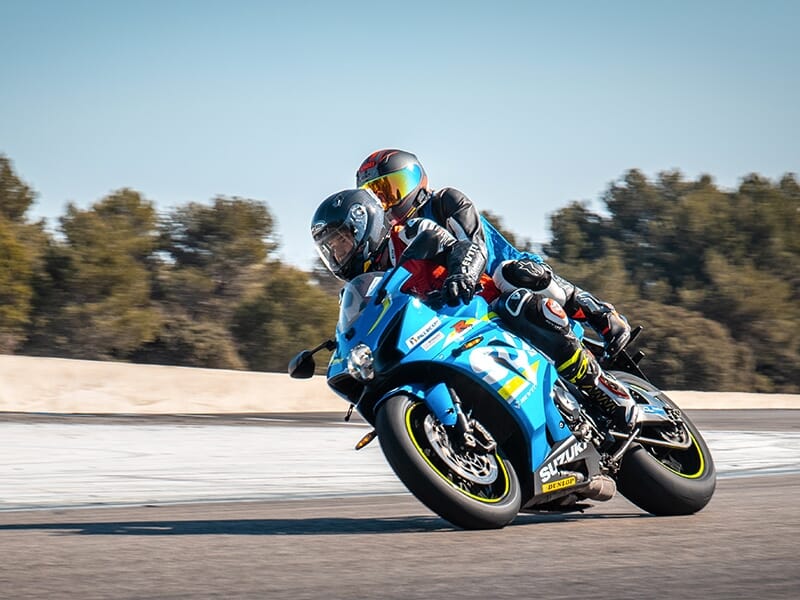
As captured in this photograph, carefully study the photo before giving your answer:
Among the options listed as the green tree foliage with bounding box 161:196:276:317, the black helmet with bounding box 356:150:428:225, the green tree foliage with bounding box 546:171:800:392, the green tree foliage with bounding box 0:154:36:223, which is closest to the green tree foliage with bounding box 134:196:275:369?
the green tree foliage with bounding box 161:196:276:317

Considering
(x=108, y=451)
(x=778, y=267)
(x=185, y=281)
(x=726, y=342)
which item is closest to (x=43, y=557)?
(x=108, y=451)

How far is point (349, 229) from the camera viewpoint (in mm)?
5887

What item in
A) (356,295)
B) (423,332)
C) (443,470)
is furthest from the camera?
(356,295)

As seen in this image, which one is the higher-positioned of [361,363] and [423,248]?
[423,248]

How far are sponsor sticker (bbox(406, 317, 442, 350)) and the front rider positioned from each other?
0.44ft

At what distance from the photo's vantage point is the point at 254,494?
8617mm

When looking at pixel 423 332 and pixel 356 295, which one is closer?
pixel 423 332

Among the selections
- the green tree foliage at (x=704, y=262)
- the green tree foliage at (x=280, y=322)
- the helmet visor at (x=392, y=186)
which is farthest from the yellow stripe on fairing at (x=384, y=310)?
the green tree foliage at (x=704, y=262)

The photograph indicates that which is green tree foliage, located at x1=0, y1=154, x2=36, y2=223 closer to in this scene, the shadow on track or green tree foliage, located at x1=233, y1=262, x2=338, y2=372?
green tree foliage, located at x1=233, y1=262, x2=338, y2=372

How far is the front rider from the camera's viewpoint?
19.6 ft

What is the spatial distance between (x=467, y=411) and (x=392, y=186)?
1517 mm

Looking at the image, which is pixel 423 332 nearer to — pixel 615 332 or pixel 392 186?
pixel 392 186

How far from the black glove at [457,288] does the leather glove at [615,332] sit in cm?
131

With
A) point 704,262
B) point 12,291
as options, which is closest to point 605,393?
point 12,291
